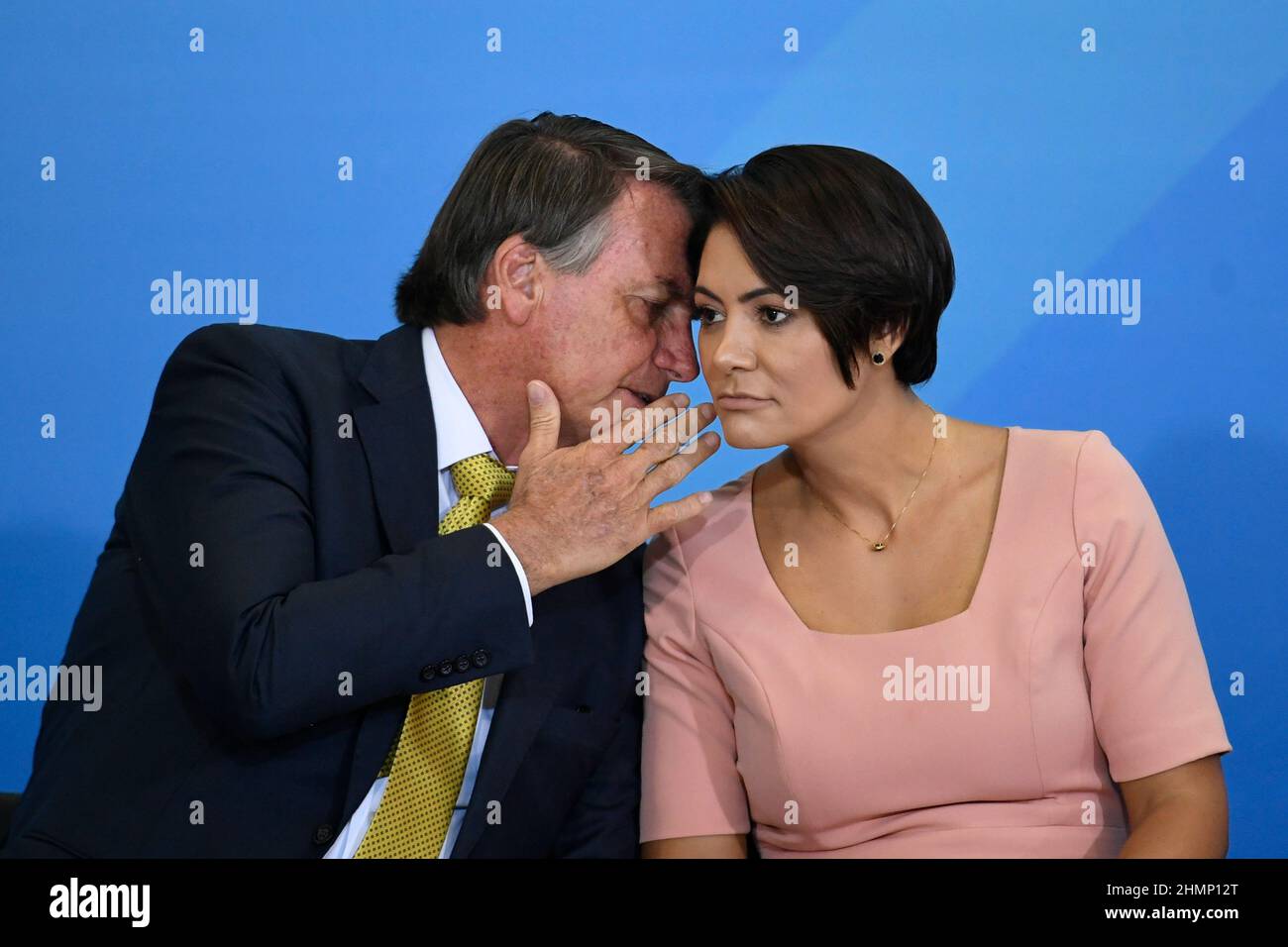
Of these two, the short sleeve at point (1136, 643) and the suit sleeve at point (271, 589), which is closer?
the suit sleeve at point (271, 589)

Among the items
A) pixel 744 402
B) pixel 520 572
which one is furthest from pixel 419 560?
pixel 744 402

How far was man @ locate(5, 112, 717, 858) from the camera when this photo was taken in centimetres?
161

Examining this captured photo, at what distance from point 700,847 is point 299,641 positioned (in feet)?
2.11

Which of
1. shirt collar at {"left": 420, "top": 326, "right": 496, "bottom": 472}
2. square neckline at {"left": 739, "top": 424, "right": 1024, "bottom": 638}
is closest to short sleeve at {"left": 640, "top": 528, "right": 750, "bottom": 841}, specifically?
square neckline at {"left": 739, "top": 424, "right": 1024, "bottom": 638}

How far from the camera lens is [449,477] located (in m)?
1.90

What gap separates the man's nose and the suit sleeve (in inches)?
20.1

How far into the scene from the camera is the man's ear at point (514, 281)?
2.00 m

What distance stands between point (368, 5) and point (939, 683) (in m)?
1.81

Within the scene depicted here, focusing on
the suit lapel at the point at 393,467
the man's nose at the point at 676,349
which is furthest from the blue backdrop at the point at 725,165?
the suit lapel at the point at 393,467

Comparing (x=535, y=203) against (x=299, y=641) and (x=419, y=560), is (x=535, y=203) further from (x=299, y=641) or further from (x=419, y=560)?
(x=299, y=641)

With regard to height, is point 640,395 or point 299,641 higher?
point 640,395

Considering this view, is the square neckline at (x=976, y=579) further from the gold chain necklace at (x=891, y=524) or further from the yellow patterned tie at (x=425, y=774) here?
the yellow patterned tie at (x=425, y=774)

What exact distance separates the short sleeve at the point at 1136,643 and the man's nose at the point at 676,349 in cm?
59
